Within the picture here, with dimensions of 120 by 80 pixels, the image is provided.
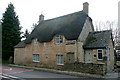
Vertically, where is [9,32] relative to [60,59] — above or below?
above

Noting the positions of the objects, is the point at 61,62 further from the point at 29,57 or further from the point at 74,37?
the point at 29,57

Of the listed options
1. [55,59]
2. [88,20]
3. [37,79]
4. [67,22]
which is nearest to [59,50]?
[55,59]

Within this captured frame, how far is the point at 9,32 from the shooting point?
35438 mm

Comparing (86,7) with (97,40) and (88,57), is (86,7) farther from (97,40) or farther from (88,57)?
(88,57)

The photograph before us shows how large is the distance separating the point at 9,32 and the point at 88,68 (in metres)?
25.0

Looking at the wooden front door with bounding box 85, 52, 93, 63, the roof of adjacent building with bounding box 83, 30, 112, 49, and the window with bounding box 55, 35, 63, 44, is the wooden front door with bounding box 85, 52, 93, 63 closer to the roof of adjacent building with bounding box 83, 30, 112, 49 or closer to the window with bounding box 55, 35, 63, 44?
the roof of adjacent building with bounding box 83, 30, 112, 49

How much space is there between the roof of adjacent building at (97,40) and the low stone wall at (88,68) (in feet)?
14.5

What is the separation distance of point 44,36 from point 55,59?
16.0 feet

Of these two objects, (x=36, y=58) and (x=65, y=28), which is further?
(x=36, y=58)

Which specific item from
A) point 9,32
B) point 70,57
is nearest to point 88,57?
point 70,57

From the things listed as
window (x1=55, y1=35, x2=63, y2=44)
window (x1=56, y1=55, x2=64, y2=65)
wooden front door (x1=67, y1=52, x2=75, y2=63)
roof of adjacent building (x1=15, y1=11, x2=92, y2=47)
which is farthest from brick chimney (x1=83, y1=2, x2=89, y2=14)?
window (x1=56, y1=55, x2=64, y2=65)

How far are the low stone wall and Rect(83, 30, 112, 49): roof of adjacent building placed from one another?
443 centimetres

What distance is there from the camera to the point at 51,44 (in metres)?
24.5

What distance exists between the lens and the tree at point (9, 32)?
3514 centimetres
